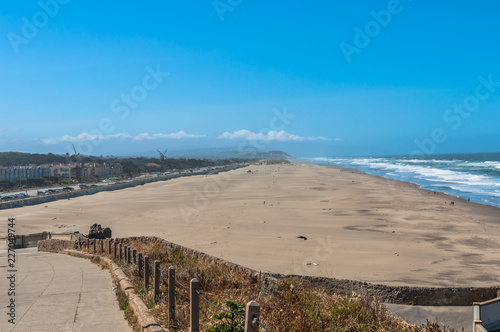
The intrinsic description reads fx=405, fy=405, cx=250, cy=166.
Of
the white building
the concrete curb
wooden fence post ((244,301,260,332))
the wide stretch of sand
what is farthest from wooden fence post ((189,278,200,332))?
the white building

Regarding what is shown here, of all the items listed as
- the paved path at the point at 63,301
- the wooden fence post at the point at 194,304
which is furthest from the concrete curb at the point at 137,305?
the wooden fence post at the point at 194,304

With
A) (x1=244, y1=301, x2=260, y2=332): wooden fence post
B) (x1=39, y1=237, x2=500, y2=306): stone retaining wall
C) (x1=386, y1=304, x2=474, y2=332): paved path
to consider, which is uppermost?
(x1=244, y1=301, x2=260, y2=332): wooden fence post

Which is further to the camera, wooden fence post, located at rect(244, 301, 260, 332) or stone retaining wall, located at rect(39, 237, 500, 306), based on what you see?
stone retaining wall, located at rect(39, 237, 500, 306)

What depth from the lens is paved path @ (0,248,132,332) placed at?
6.12 m

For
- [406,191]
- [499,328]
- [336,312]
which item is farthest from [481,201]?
[336,312]

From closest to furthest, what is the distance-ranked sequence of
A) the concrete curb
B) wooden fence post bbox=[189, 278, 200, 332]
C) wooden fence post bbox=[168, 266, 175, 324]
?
wooden fence post bbox=[189, 278, 200, 332] → the concrete curb → wooden fence post bbox=[168, 266, 175, 324]

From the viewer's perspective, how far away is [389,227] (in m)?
22.3

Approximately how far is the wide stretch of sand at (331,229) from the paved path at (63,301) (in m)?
6.02

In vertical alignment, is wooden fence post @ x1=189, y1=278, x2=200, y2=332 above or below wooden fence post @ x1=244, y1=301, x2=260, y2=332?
below

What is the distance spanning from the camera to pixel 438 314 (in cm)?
923

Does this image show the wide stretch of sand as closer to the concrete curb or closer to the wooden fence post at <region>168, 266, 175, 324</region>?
the concrete curb

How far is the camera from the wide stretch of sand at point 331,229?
14.1 metres

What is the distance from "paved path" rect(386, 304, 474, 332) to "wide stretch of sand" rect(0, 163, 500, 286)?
263 cm

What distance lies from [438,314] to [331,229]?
12.7 meters
